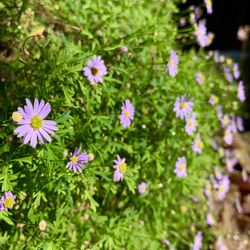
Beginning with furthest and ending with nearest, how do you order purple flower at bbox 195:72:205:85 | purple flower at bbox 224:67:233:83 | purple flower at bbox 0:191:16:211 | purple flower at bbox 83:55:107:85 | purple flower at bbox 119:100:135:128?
purple flower at bbox 224:67:233:83 → purple flower at bbox 195:72:205:85 → purple flower at bbox 119:100:135:128 → purple flower at bbox 83:55:107:85 → purple flower at bbox 0:191:16:211

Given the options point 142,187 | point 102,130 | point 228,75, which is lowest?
point 142,187

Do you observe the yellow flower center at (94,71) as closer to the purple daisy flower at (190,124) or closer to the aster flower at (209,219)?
the purple daisy flower at (190,124)

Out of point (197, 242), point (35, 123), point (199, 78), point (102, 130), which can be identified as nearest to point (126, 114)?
point (102, 130)

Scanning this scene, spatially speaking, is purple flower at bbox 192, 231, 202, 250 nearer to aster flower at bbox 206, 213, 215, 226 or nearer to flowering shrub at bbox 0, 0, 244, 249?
flowering shrub at bbox 0, 0, 244, 249

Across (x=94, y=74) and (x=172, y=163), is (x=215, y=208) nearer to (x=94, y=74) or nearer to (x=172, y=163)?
(x=172, y=163)

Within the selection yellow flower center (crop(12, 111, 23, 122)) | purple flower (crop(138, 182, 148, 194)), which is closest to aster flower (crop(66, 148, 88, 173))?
yellow flower center (crop(12, 111, 23, 122))

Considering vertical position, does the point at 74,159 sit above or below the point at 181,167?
below

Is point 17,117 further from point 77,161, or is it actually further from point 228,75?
→ point 228,75
